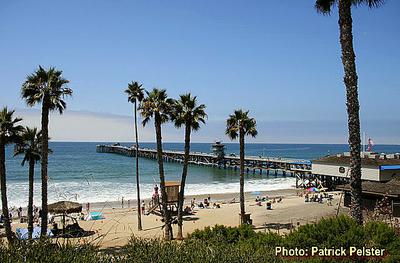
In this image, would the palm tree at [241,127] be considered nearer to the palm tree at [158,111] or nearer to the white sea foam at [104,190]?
the palm tree at [158,111]

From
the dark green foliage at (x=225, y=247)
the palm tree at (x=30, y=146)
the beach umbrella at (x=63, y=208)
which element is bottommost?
the beach umbrella at (x=63, y=208)

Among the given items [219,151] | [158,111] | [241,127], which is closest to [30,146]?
[158,111]

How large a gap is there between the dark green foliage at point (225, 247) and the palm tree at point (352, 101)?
1.64 m

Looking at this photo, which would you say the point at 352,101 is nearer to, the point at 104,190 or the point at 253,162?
the point at 104,190

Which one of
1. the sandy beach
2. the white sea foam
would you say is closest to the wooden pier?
the white sea foam

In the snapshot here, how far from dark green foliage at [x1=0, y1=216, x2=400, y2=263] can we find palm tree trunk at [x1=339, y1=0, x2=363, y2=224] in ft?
5.38

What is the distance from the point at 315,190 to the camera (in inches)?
2035

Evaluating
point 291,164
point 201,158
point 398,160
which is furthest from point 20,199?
point 201,158

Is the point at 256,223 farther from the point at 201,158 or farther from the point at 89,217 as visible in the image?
the point at 201,158

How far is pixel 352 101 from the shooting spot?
470 inches

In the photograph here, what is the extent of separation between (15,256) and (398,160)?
143ft

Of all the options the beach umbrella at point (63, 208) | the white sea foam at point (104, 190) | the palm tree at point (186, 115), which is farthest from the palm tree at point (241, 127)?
the white sea foam at point (104, 190)

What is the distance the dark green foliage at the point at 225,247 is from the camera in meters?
5.90

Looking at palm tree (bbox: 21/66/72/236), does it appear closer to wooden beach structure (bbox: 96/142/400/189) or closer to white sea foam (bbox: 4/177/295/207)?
wooden beach structure (bbox: 96/142/400/189)
